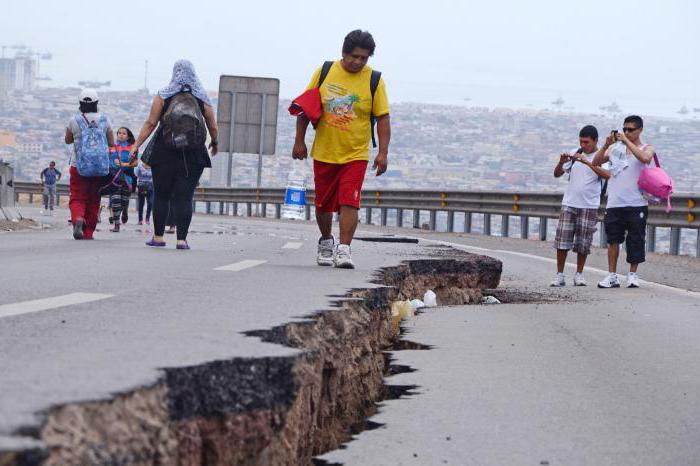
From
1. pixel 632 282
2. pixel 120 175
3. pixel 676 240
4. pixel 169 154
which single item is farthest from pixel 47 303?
pixel 676 240

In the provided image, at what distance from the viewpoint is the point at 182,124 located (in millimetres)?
11438

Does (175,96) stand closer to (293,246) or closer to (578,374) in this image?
(293,246)

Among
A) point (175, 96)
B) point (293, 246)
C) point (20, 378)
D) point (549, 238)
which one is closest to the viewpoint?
point (20, 378)

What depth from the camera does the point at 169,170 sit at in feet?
38.4

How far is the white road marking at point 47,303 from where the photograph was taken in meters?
5.30

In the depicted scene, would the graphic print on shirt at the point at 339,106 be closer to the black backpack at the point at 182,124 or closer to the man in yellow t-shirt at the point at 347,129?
the man in yellow t-shirt at the point at 347,129

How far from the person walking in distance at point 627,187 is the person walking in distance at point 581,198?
127mm

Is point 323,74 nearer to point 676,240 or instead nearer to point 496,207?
point 676,240

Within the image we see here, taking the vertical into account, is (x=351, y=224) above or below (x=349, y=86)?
below

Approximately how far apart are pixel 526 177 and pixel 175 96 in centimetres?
3362

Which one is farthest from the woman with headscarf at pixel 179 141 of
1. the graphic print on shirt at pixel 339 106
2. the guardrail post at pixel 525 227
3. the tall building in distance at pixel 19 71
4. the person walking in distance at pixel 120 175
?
the tall building in distance at pixel 19 71

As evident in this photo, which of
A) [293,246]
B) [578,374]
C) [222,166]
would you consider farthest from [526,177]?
[578,374]

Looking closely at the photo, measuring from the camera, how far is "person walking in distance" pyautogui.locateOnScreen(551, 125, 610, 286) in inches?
452

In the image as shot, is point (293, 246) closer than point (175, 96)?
No
